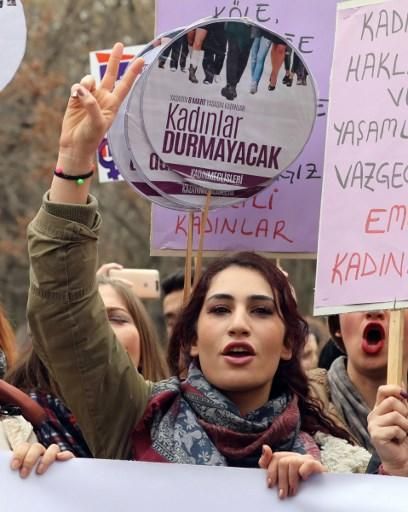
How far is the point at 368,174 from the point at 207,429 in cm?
77

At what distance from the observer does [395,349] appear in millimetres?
4984

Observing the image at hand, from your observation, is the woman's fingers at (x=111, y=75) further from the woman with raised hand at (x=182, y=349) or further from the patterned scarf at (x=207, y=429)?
the patterned scarf at (x=207, y=429)

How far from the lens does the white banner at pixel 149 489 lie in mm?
4707

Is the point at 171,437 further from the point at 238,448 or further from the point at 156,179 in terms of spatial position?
the point at 156,179

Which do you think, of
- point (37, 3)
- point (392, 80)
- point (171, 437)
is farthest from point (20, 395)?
point (37, 3)

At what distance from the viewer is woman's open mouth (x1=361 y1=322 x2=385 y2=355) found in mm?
5977

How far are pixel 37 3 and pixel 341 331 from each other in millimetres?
15309

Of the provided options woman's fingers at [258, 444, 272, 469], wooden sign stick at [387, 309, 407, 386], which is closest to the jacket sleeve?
woman's fingers at [258, 444, 272, 469]

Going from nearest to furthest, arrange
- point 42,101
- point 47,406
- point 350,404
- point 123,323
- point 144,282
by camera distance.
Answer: point 47,406, point 350,404, point 123,323, point 144,282, point 42,101

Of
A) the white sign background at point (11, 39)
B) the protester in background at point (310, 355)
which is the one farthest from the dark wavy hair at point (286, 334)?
the protester in background at point (310, 355)

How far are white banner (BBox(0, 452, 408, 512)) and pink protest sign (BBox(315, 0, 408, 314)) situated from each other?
0.55 meters

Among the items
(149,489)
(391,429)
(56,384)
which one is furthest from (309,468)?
(56,384)

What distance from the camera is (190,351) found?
17.4 ft

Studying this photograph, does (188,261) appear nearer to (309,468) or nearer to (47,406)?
(47,406)
